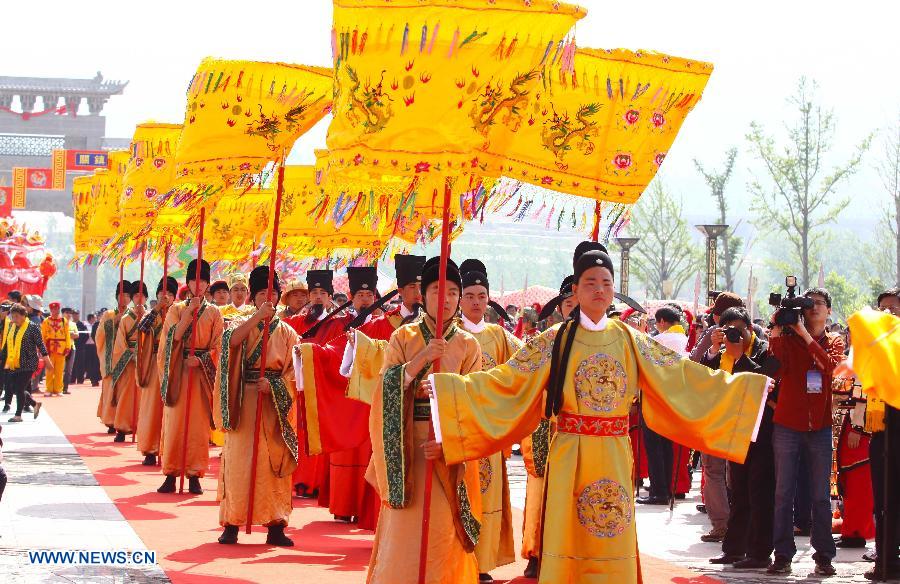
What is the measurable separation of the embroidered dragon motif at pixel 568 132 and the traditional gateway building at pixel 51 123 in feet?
132

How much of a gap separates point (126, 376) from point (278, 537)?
8.16m

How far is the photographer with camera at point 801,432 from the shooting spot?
8.23m

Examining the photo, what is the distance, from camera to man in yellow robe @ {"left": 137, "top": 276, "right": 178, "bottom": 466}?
45.7 ft

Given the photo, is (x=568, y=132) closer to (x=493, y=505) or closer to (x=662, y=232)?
(x=493, y=505)

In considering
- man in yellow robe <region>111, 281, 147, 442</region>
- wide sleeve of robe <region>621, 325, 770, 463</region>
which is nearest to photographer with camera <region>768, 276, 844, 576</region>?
wide sleeve of robe <region>621, 325, 770, 463</region>

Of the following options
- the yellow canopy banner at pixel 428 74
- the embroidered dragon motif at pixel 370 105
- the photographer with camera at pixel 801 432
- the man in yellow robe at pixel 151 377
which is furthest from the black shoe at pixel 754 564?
the man in yellow robe at pixel 151 377

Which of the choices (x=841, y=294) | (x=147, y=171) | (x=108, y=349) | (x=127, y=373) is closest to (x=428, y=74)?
(x=147, y=171)

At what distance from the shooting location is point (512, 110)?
6.61 m

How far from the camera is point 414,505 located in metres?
6.59

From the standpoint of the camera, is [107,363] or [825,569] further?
[107,363]

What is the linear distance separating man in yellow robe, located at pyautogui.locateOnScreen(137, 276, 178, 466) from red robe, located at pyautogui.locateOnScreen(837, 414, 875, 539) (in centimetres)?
727

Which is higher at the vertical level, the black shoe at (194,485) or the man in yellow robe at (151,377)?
the man in yellow robe at (151,377)

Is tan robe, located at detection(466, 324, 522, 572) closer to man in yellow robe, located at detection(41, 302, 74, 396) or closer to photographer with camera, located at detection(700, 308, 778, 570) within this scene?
photographer with camera, located at detection(700, 308, 778, 570)

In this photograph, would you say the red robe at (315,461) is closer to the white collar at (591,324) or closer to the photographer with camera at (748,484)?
the photographer with camera at (748,484)
